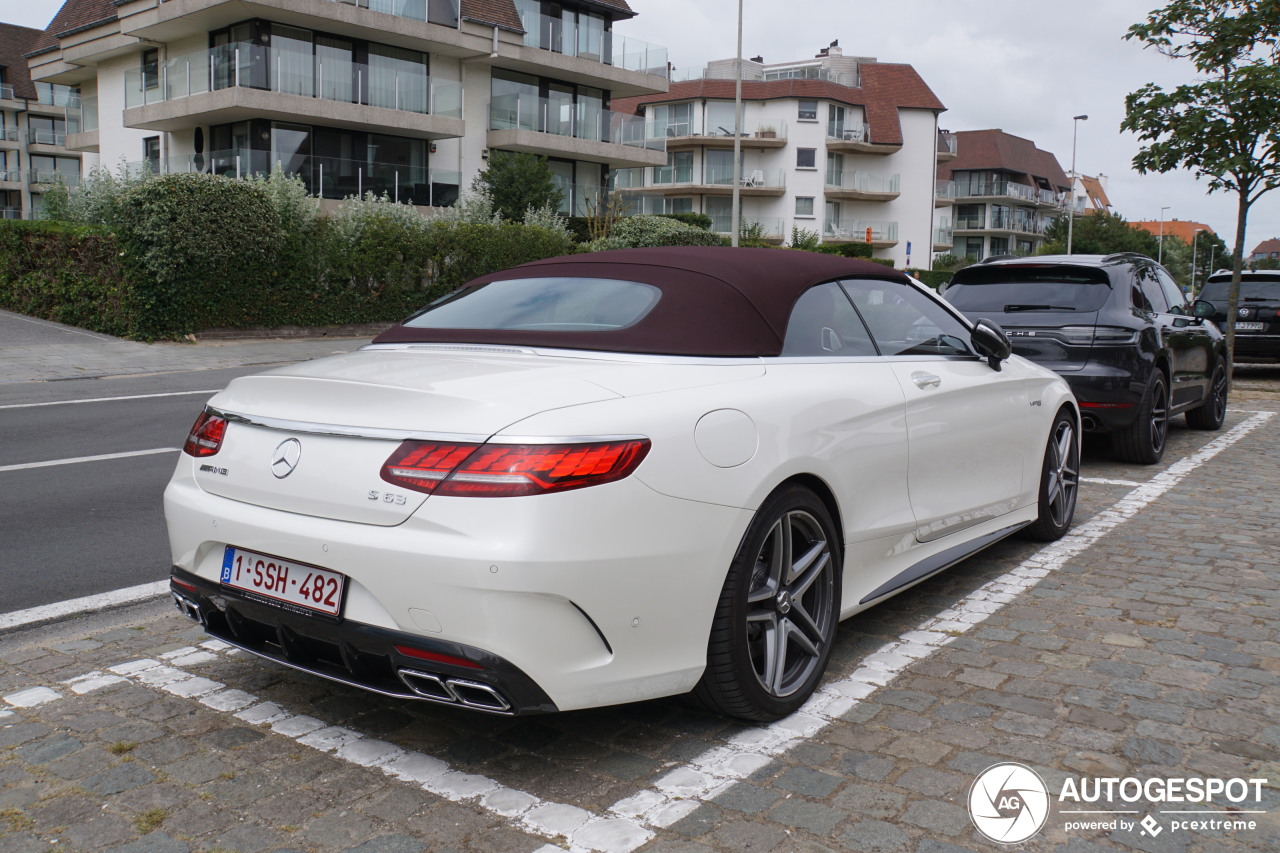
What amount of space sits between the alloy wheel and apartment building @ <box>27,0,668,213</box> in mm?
25866

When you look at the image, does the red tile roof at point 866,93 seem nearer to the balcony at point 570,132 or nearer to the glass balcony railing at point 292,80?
the balcony at point 570,132

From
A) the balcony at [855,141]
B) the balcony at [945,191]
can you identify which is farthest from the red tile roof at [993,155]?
the balcony at [855,141]

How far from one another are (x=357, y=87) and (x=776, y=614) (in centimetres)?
2946

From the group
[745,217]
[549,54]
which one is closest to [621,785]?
[549,54]

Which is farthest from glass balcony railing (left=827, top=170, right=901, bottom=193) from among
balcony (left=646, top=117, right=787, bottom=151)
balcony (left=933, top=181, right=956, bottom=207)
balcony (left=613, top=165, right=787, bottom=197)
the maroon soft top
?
the maroon soft top

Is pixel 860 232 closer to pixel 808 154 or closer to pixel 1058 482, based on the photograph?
pixel 808 154

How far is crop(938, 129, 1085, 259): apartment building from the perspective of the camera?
3529 inches

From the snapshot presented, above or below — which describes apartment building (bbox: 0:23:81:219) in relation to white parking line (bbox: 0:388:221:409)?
above

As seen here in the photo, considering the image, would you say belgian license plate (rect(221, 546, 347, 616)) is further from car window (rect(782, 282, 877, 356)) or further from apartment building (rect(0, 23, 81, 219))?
apartment building (rect(0, 23, 81, 219))

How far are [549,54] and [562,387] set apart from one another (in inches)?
1355

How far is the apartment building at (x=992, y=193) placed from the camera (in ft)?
294

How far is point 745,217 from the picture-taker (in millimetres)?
66438

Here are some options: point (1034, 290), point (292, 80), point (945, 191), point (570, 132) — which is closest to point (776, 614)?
point (1034, 290)

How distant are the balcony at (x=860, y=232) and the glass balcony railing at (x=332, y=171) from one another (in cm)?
3952
